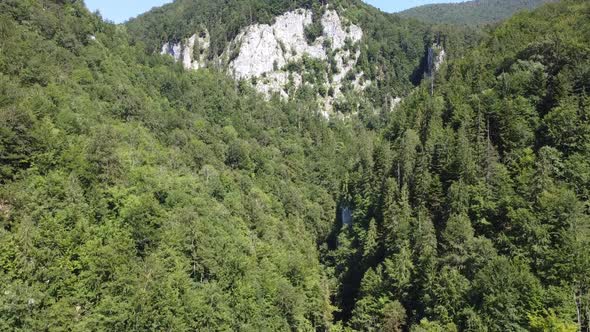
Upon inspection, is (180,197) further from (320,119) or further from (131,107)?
(320,119)

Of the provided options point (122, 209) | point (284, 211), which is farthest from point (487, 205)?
point (284, 211)

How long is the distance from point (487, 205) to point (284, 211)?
5551cm

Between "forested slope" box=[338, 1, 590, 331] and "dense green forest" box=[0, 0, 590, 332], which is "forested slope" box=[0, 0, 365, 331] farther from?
"forested slope" box=[338, 1, 590, 331]

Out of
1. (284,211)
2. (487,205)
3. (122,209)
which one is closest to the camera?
(122,209)

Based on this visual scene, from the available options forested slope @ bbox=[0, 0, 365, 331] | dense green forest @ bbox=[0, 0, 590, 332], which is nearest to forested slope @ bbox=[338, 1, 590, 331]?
dense green forest @ bbox=[0, 0, 590, 332]

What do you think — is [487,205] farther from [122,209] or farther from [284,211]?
[284,211]

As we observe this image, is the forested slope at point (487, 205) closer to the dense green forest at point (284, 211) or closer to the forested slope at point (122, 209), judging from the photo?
the dense green forest at point (284, 211)

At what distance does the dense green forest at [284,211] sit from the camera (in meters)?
45.4

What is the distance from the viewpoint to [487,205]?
59.1 metres

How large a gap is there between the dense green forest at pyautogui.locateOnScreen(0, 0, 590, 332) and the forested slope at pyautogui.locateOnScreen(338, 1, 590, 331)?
0.78 ft

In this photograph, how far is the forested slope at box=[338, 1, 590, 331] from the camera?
156 feet

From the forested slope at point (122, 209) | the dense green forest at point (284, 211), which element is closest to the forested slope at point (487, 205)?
the dense green forest at point (284, 211)

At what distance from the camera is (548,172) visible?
56281 mm

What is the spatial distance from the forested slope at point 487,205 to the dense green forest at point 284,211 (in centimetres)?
24
